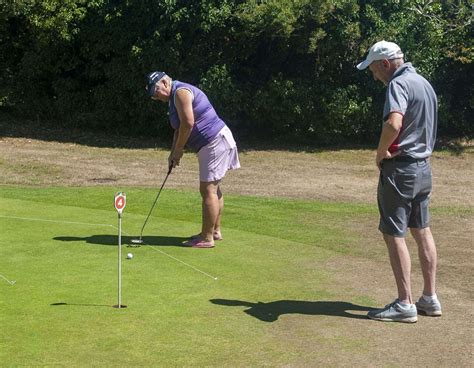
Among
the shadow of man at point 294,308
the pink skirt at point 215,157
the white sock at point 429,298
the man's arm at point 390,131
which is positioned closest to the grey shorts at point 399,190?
the man's arm at point 390,131

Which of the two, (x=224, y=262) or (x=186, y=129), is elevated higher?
(x=186, y=129)

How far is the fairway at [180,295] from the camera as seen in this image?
562 centimetres

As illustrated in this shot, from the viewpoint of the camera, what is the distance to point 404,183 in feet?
20.8

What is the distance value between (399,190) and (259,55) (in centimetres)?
1329

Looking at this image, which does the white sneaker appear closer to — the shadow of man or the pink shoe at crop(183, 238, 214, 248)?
the shadow of man

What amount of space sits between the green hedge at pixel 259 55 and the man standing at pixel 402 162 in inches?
441

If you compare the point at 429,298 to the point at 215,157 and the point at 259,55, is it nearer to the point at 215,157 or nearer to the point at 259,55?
the point at 215,157

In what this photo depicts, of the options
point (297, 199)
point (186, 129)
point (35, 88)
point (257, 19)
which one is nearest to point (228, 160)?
point (186, 129)

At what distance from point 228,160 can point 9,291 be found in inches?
115

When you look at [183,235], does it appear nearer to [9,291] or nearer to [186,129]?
[186,129]

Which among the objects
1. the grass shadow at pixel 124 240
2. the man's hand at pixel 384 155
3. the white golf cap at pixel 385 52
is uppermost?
the white golf cap at pixel 385 52

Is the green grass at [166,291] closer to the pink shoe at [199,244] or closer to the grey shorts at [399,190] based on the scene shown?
the pink shoe at [199,244]

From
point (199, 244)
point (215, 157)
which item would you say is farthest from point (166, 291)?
point (215, 157)

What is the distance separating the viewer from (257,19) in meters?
17.6
